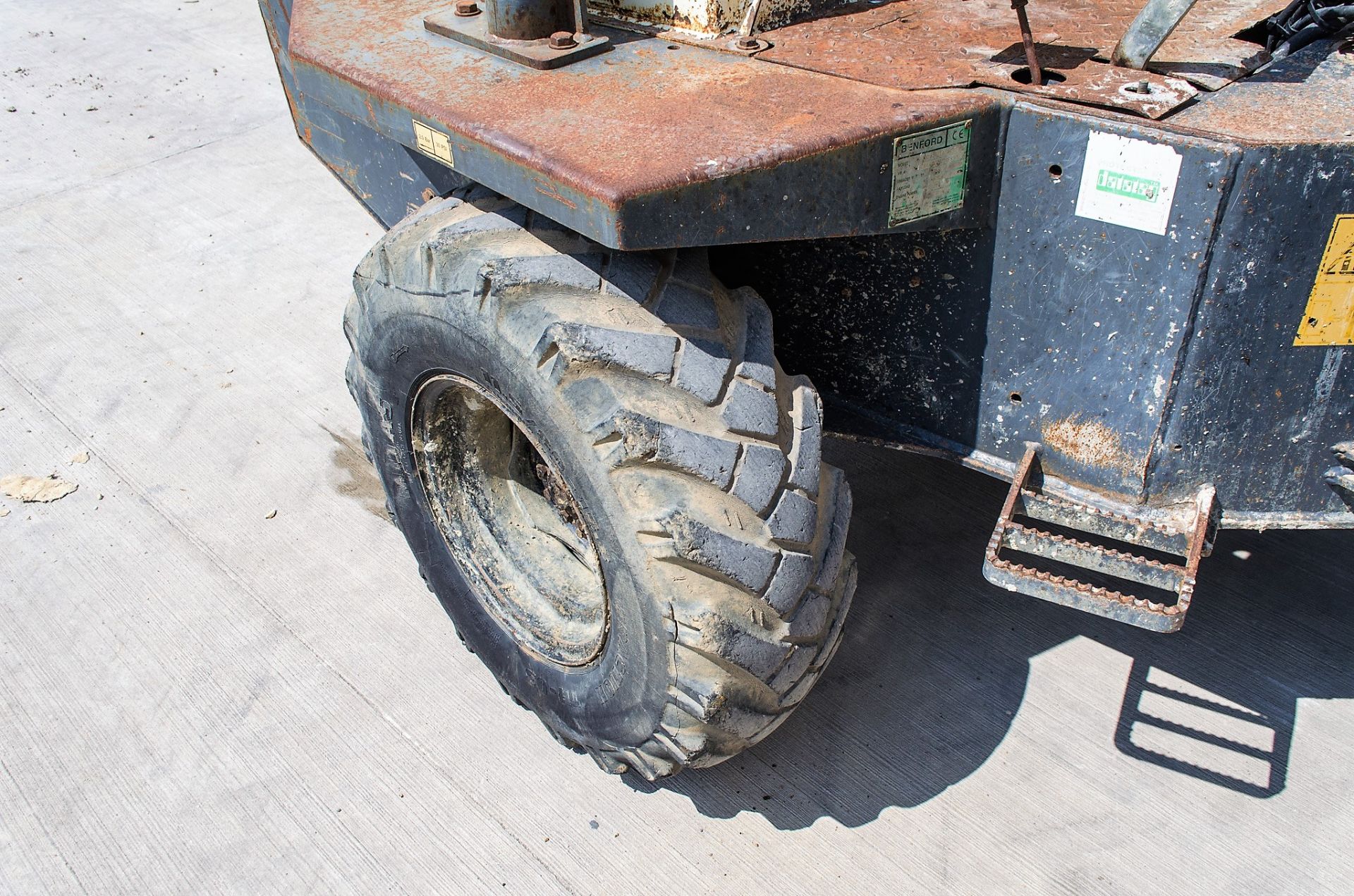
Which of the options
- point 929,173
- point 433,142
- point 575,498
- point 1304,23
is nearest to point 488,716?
point 575,498

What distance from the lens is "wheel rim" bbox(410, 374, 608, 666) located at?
2.36 meters

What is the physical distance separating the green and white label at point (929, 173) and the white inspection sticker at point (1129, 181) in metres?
0.18

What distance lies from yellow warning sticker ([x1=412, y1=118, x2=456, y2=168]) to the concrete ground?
4.04ft

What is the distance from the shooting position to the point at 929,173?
1.75 meters

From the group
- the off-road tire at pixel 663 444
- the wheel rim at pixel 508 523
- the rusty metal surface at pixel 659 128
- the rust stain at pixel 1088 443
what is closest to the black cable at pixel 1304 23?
the rusty metal surface at pixel 659 128

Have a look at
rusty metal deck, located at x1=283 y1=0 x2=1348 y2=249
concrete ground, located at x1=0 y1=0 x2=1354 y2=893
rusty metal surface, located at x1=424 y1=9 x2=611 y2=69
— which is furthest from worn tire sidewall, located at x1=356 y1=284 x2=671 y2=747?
rusty metal surface, located at x1=424 y1=9 x2=611 y2=69

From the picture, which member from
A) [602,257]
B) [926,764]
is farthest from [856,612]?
[602,257]

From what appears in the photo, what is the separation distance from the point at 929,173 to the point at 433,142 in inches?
32.4

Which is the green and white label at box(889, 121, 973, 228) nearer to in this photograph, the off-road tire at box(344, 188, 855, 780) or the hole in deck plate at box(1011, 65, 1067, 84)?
the hole in deck plate at box(1011, 65, 1067, 84)

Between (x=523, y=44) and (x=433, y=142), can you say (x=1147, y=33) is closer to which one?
(x=523, y=44)

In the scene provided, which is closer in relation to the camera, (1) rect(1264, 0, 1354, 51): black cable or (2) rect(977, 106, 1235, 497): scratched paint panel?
(2) rect(977, 106, 1235, 497): scratched paint panel

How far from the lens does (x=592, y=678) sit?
7.11ft

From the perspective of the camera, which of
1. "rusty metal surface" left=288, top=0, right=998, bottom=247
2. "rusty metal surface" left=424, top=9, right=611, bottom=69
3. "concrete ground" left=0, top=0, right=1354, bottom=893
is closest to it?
"rusty metal surface" left=288, top=0, right=998, bottom=247

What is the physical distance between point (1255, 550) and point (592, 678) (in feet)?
5.72
